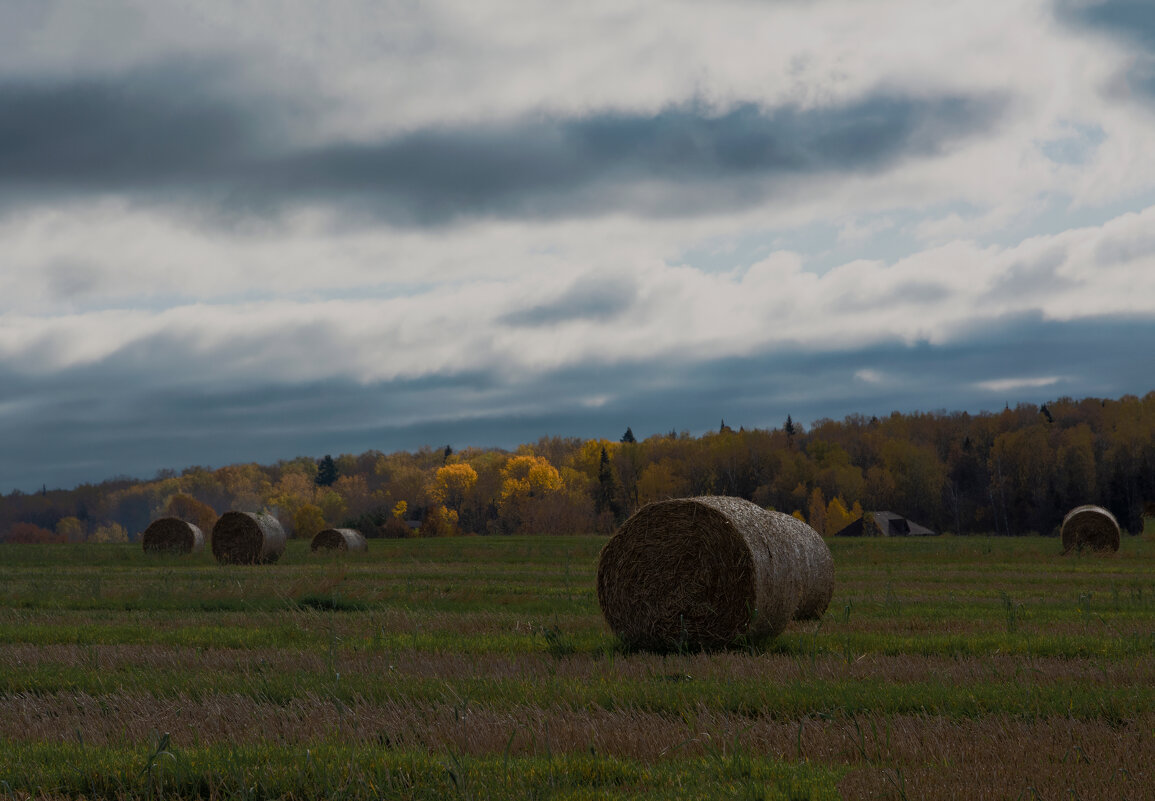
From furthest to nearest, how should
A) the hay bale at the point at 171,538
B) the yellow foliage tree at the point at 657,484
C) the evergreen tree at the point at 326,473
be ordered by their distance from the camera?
the evergreen tree at the point at 326,473 → the yellow foliage tree at the point at 657,484 → the hay bale at the point at 171,538

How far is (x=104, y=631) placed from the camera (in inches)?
548

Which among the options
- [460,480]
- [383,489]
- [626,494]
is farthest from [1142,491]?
[383,489]

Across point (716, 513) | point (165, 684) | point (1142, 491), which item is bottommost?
point (1142, 491)

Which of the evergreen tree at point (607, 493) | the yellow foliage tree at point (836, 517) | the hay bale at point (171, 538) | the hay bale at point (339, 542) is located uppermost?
the hay bale at point (171, 538)

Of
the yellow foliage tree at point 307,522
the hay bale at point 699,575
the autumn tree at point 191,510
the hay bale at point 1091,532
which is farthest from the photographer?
the autumn tree at point 191,510

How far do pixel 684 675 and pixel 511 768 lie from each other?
4112mm

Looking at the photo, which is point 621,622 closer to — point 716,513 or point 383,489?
point 716,513

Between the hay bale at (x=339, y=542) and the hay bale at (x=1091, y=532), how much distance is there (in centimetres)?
2916

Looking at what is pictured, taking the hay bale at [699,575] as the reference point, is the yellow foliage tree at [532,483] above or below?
below

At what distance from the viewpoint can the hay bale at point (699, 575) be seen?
12.9 m

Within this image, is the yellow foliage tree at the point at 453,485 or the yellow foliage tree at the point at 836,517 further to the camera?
the yellow foliage tree at the point at 453,485

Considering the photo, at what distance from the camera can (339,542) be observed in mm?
41469

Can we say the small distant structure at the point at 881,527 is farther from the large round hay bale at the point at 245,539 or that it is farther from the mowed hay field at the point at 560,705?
the mowed hay field at the point at 560,705

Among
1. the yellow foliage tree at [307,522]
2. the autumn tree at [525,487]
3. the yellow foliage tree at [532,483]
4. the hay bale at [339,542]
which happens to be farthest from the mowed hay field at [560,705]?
the yellow foliage tree at [532,483]
